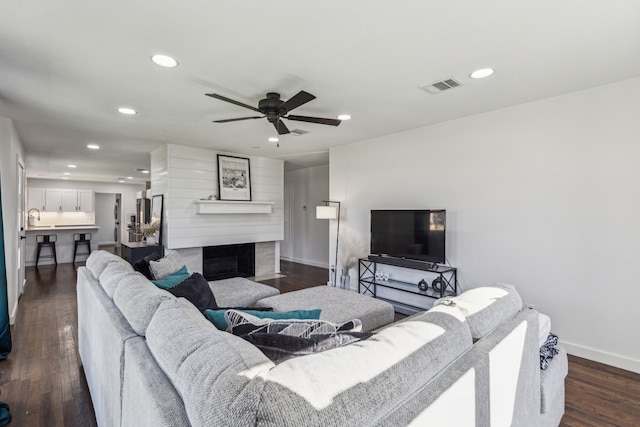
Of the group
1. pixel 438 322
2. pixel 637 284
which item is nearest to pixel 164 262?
pixel 438 322

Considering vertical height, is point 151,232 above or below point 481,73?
below

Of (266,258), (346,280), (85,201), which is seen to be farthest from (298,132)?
(85,201)

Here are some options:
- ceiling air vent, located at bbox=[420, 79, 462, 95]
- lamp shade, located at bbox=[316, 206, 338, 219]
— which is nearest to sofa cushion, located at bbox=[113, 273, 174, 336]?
ceiling air vent, located at bbox=[420, 79, 462, 95]

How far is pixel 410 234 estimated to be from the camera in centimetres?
410

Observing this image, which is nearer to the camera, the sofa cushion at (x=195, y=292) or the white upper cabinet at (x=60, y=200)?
the sofa cushion at (x=195, y=292)

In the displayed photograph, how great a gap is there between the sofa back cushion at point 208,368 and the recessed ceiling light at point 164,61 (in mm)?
1964

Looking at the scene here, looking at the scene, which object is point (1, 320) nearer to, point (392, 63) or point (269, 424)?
point (269, 424)

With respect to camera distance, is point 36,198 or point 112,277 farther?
point 36,198

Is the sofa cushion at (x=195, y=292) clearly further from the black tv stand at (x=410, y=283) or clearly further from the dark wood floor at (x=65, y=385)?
the black tv stand at (x=410, y=283)

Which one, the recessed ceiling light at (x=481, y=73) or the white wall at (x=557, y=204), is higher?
the recessed ceiling light at (x=481, y=73)

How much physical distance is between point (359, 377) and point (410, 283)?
378 cm

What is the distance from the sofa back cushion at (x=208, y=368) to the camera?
688 millimetres

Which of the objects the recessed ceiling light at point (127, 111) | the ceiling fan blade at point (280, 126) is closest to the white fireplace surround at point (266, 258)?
the recessed ceiling light at point (127, 111)

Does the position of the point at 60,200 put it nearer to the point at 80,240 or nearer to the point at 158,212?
the point at 80,240
